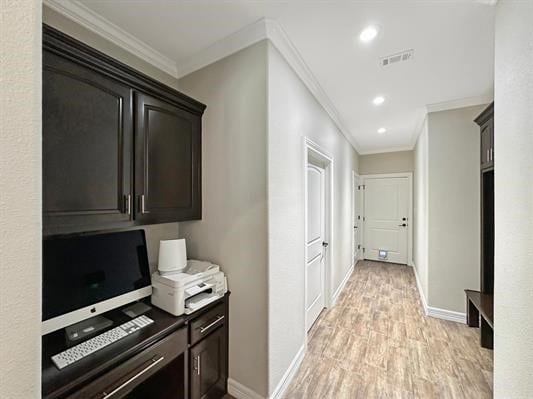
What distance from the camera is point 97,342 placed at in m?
1.21

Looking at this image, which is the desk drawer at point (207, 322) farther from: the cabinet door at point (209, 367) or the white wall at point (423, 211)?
the white wall at point (423, 211)

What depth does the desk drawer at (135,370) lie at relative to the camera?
42.3 inches

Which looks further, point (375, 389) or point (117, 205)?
point (375, 389)

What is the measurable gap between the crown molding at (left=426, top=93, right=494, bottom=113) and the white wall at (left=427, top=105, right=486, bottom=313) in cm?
5

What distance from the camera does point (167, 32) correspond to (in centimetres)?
177

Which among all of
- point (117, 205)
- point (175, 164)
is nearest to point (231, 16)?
point (175, 164)

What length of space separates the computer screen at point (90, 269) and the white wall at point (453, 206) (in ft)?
11.2

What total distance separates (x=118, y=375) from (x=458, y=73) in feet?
11.7

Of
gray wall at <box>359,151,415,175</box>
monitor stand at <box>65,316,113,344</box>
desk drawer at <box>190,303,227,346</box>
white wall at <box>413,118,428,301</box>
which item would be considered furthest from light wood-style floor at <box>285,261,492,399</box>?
gray wall at <box>359,151,415,175</box>

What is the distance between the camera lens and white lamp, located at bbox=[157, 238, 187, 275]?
1.70 metres

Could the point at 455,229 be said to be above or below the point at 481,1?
below

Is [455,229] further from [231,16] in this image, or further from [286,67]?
[231,16]

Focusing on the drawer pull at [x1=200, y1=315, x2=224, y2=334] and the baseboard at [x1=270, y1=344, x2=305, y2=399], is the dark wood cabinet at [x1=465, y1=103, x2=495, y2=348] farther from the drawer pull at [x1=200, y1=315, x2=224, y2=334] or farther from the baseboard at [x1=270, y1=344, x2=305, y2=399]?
the drawer pull at [x1=200, y1=315, x2=224, y2=334]

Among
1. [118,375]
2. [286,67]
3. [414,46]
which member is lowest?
[118,375]
